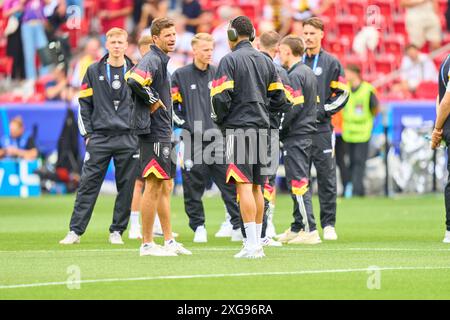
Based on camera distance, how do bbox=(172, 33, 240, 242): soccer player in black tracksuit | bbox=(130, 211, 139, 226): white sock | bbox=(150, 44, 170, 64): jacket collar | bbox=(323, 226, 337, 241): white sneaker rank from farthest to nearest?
bbox=(130, 211, 139, 226): white sock → bbox=(172, 33, 240, 242): soccer player in black tracksuit → bbox=(323, 226, 337, 241): white sneaker → bbox=(150, 44, 170, 64): jacket collar

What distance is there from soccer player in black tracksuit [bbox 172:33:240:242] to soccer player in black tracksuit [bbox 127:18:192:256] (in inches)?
105

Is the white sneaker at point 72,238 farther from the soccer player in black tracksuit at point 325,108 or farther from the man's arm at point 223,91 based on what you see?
the man's arm at point 223,91

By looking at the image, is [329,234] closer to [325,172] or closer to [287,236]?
[287,236]

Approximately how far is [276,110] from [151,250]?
6.43 ft

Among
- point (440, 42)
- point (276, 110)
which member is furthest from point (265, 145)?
point (440, 42)

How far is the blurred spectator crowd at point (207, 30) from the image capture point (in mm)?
27766

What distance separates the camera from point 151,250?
41.3 feet

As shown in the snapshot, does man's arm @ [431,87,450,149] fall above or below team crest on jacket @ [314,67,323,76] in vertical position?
below

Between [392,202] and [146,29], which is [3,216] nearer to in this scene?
[392,202]

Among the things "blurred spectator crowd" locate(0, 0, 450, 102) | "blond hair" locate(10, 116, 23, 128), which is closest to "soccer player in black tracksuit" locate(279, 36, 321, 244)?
"blond hair" locate(10, 116, 23, 128)

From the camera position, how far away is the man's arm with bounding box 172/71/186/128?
1552 cm

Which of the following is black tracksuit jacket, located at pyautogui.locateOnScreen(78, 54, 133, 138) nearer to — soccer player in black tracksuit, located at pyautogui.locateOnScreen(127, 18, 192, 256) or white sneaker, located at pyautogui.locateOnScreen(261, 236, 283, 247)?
soccer player in black tracksuit, located at pyautogui.locateOnScreen(127, 18, 192, 256)

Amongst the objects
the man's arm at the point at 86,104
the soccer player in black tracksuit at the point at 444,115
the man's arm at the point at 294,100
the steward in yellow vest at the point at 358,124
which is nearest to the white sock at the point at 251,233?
the man's arm at the point at 294,100
